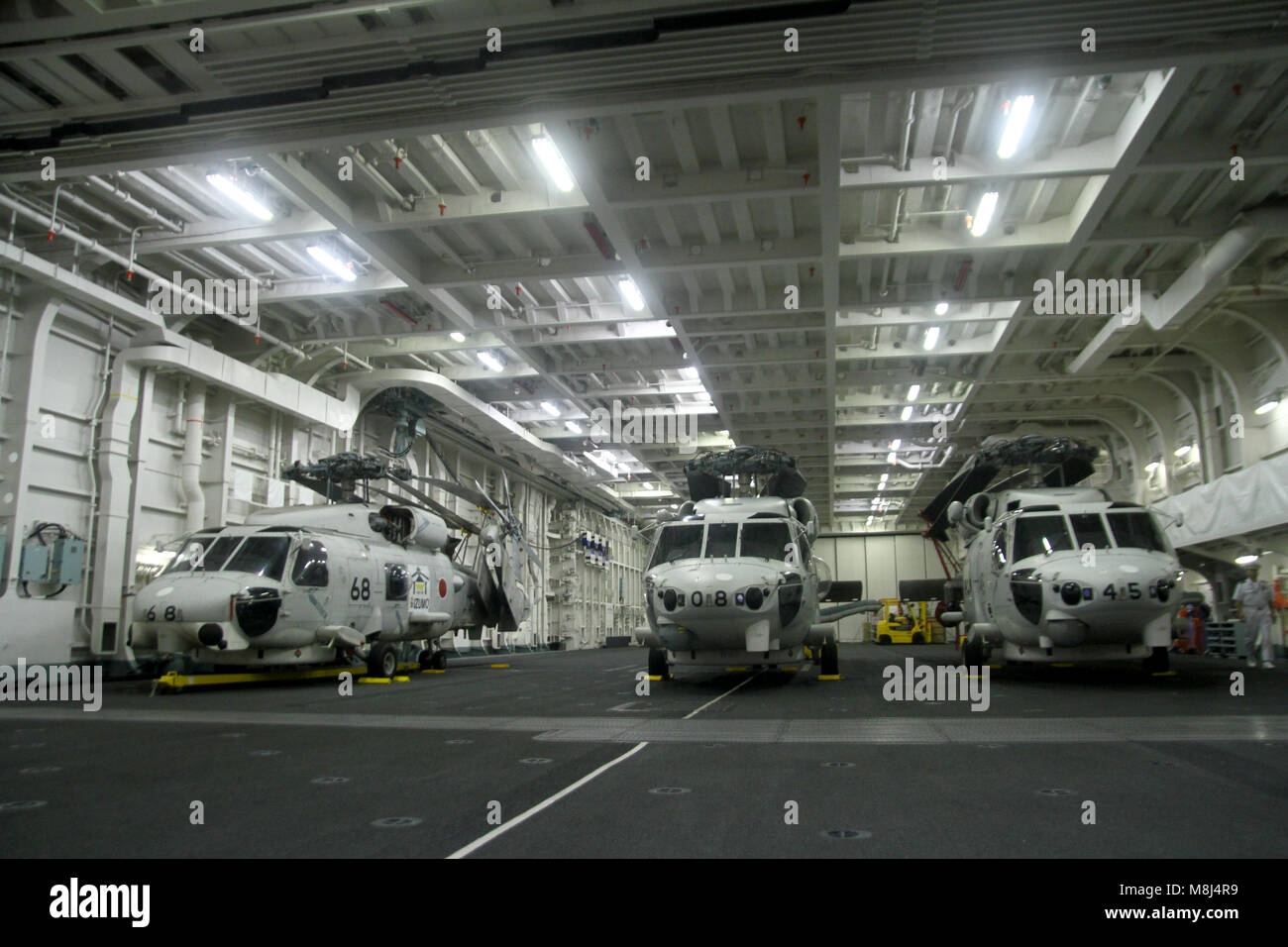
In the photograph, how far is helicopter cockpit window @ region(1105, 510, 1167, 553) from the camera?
1134 cm

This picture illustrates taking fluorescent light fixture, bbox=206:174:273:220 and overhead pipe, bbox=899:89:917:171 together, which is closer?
overhead pipe, bbox=899:89:917:171

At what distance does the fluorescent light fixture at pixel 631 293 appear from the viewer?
17312 millimetres

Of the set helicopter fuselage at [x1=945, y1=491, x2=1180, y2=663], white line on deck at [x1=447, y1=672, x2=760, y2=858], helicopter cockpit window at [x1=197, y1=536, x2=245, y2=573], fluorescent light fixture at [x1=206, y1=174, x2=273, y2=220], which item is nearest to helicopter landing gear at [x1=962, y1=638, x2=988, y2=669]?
helicopter fuselage at [x1=945, y1=491, x2=1180, y2=663]

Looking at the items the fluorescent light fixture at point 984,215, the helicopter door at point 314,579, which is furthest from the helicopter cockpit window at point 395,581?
the fluorescent light fixture at point 984,215

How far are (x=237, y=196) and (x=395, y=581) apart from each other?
23.9 feet

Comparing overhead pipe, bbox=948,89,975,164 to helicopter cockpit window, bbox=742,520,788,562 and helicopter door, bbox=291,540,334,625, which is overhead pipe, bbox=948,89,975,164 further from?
helicopter door, bbox=291,540,334,625

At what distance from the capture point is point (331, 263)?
16234 millimetres

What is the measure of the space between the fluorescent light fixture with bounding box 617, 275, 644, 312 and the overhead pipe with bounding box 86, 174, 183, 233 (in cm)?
836

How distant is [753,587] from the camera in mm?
10688

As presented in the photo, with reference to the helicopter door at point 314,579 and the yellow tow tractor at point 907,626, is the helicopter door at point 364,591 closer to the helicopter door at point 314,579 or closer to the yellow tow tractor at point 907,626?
the helicopter door at point 314,579

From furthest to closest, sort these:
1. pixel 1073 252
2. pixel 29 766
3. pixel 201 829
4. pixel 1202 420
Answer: pixel 1202 420, pixel 1073 252, pixel 29 766, pixel 201 829

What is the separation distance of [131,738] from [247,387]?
484 inches
